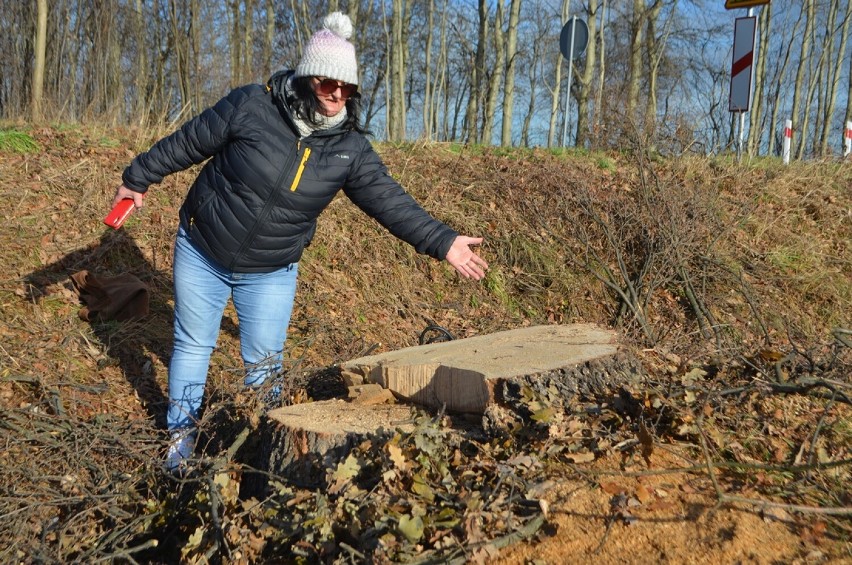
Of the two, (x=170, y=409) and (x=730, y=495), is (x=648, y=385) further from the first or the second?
(x=170, y=409)

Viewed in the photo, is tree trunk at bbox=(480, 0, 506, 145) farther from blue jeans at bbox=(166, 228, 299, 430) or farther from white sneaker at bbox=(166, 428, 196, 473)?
white sneaker at bbox=(166, 428, 196, 473)

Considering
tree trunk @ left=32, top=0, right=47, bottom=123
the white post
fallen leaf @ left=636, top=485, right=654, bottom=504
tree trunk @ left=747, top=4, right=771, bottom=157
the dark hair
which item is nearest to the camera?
fallen leaf @ left=636, top=485, right=654, bottom=504

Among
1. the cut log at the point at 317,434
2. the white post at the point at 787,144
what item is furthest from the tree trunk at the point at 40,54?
the white post at the point at 787,144

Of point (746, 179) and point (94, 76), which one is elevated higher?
point (94, 76)

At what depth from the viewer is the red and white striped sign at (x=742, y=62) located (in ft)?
30.1

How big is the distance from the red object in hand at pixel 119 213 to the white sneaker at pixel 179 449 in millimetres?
1092

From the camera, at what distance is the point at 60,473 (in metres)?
3.45

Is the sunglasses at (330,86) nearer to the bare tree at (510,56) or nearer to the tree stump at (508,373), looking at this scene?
the tree stump at (508,373)

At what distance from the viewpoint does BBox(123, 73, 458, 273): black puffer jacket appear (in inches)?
128

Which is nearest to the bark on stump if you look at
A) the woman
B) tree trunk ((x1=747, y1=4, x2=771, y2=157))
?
the woman

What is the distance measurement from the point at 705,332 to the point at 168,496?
5.19m

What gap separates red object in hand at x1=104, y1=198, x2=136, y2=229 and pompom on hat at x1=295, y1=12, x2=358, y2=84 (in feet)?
3.69

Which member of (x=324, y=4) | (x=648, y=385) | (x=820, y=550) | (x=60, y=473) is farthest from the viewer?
(x=324, y=4)

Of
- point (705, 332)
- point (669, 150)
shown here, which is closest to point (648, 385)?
point (705, 332)
